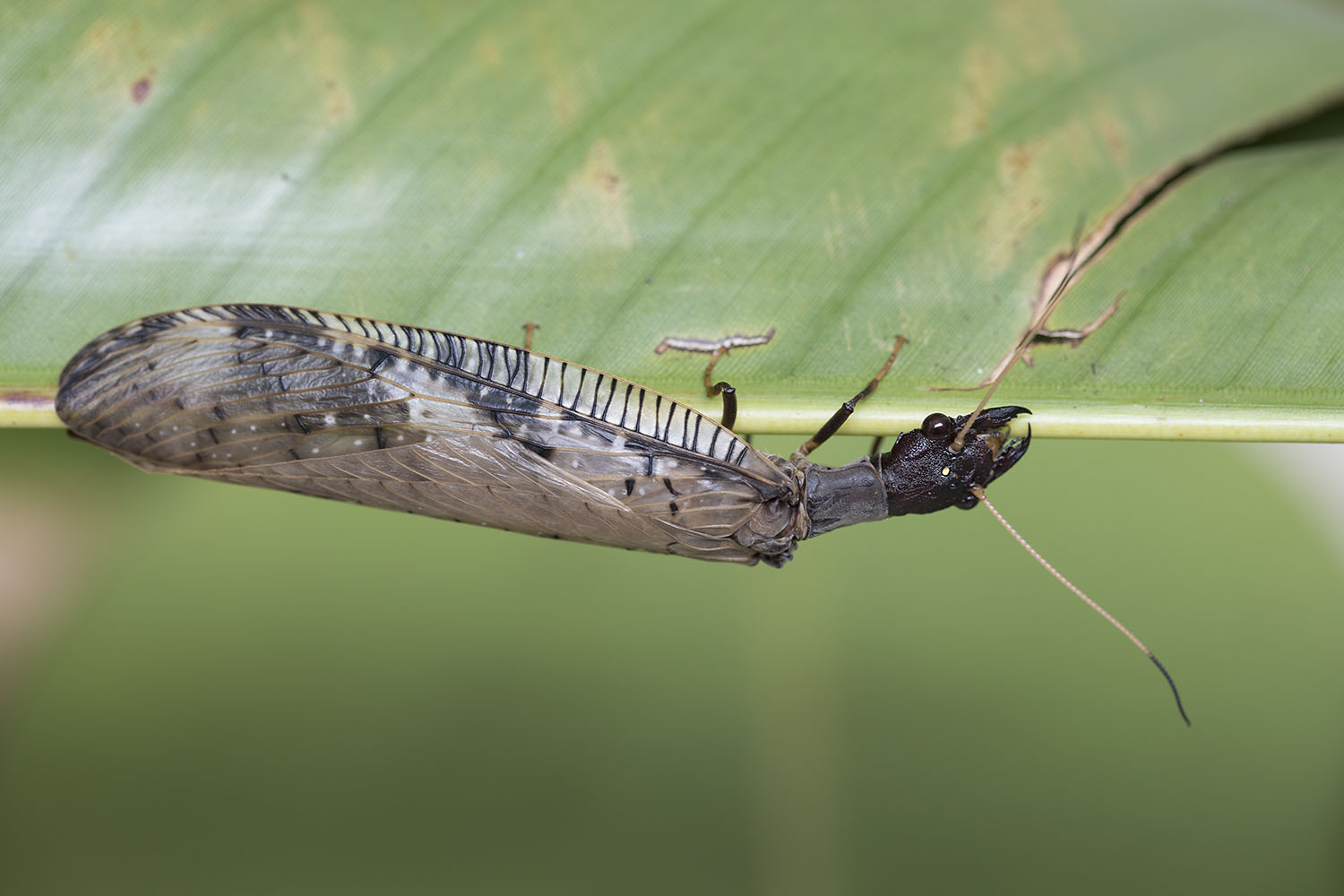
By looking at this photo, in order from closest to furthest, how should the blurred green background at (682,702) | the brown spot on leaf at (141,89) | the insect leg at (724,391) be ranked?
the insect leg at (724,391)
the brown spot on leaf at (141,89)
the blurred green background at (682,702)

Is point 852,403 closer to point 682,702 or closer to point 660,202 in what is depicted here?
point 660,202

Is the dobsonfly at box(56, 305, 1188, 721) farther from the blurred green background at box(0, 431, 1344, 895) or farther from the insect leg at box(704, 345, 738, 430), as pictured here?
the blurred green background at box(0, 431, 1344, 895)

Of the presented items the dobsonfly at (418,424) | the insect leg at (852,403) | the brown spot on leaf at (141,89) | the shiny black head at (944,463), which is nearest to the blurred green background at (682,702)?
the shiny black head at (944,463)

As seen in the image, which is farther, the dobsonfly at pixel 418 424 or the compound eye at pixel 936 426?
the compound eye at pixel 936 426

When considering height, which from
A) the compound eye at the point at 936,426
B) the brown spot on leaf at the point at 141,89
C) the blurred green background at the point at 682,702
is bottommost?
the blurred green background at the point at 682,702

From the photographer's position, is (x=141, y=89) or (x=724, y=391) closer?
(x=724, y=391)

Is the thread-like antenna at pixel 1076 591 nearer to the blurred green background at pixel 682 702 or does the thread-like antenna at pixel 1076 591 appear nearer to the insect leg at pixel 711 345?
the blurred green background at pixel 682 702

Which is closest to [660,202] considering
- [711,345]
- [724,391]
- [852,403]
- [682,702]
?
[711,345]

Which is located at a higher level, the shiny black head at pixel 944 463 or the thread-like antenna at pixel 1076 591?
the shiny black head at pixel 944 463

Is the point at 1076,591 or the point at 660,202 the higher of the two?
the point at 660,202
